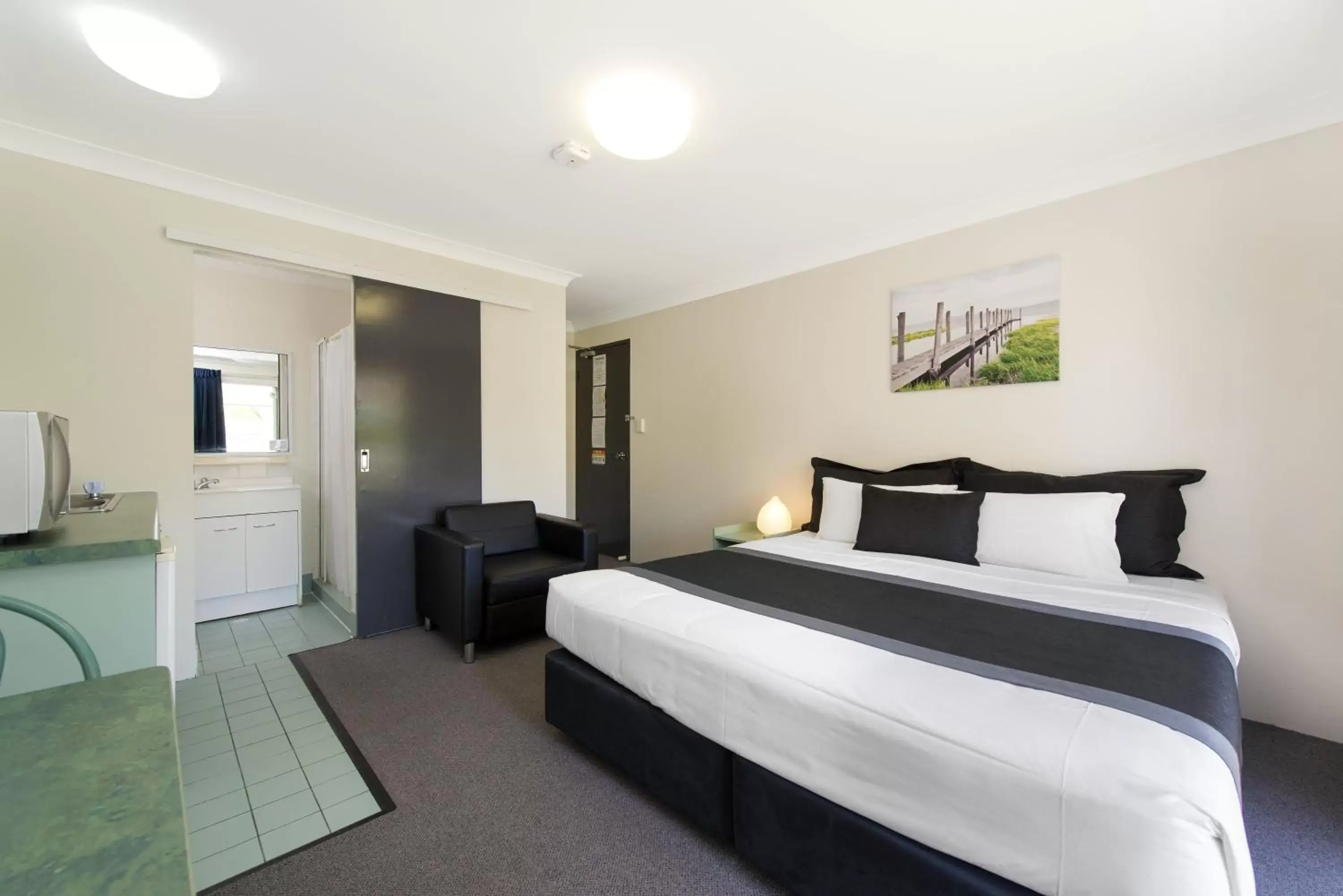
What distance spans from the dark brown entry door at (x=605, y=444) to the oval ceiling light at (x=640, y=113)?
3.13 metres

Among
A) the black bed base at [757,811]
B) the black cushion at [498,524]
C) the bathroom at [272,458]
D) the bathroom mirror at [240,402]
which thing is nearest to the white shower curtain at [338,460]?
the bathroom at [272,458]

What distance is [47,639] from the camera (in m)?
1.14

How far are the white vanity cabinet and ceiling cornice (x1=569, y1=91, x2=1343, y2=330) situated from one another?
3.76 meters

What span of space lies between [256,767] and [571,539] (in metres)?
1.79

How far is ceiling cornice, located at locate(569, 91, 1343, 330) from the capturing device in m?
2.15

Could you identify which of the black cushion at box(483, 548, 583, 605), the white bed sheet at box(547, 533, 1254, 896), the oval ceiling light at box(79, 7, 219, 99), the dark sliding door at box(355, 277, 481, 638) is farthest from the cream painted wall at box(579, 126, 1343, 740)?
the oval ceiling light at box(79, 7, 219, 99)

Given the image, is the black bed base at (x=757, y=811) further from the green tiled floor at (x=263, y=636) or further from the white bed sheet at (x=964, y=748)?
the green tiled floor at (x=263, y=636)

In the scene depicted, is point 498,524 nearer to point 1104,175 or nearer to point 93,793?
point 93,793

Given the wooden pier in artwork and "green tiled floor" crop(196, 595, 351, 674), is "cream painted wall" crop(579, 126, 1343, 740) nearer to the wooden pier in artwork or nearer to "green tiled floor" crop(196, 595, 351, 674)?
the wooden pier in artwork

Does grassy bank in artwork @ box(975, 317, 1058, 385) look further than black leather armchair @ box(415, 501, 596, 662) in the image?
No

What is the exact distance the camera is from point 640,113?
1993 mm

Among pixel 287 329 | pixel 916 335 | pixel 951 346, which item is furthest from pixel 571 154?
pixel 287 329

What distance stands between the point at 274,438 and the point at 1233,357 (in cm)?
566

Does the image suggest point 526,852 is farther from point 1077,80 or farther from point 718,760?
point 1077,80
